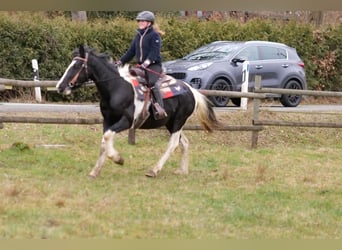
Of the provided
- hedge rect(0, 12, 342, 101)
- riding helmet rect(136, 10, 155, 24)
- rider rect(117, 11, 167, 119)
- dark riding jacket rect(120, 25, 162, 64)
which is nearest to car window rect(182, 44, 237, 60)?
hedge rect(0, 12, 342, 101)

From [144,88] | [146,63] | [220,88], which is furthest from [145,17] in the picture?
[220,88]

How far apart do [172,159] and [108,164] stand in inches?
52.1

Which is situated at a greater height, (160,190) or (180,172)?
(160,190)

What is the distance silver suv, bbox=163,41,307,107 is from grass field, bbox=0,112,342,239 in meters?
3.02

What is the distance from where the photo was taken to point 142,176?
843 centimetres

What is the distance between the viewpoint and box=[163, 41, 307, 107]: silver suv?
15.4 meters

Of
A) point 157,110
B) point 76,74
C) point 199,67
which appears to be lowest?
point 199,67

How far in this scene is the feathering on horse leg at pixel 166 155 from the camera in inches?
330

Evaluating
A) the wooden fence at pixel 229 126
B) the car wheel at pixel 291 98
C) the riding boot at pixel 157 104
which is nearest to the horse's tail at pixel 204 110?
the riding boot at pixel 157 104

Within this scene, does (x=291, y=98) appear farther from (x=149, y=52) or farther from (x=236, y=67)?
(x=149, y=52)

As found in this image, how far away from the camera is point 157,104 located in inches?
328

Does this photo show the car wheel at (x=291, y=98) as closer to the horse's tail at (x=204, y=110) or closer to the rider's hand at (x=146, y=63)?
the horse's tail at (x=204, y=110)

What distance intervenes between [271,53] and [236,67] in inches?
70.5

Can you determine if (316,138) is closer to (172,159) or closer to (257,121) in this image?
(257,121)
